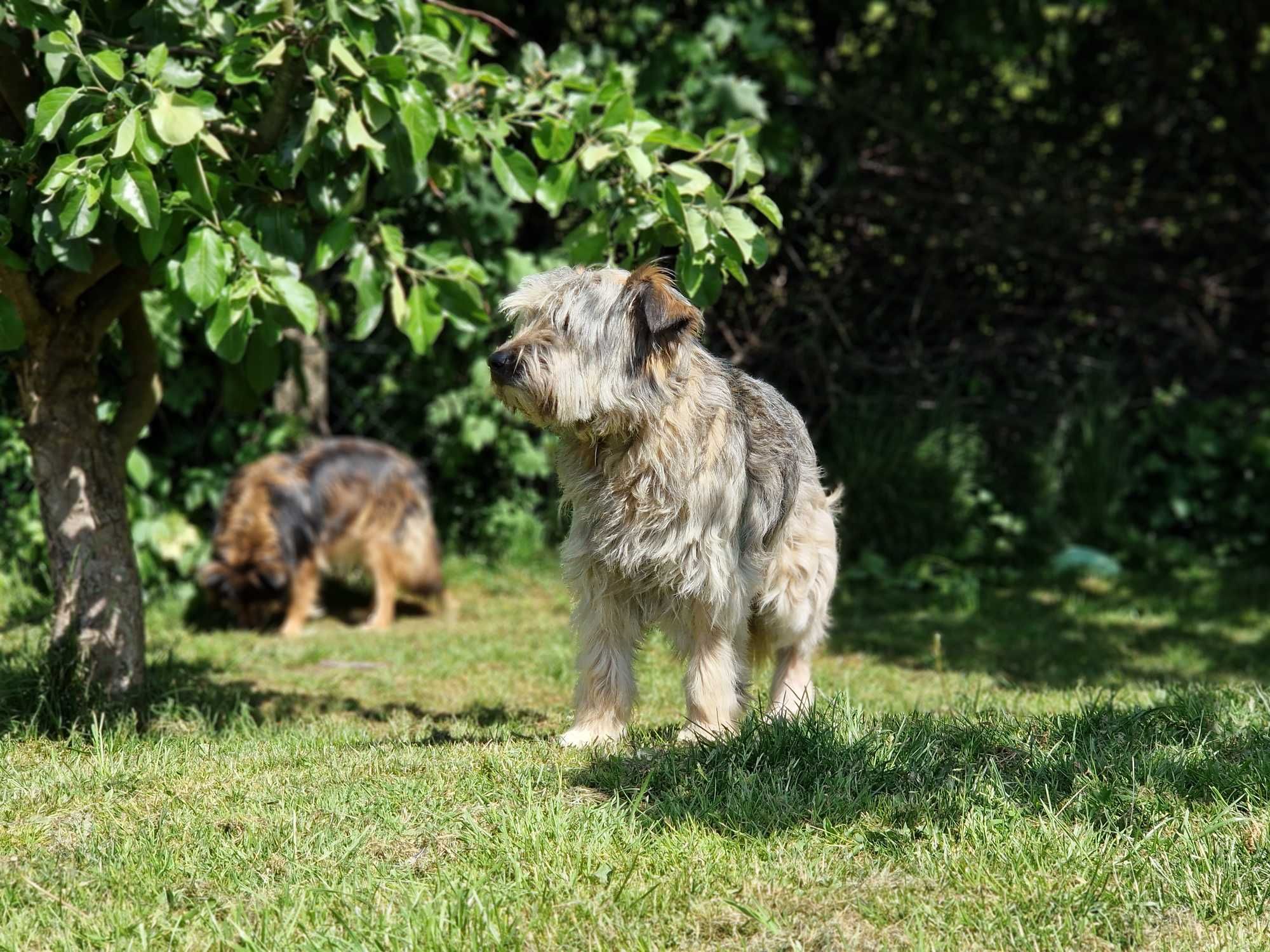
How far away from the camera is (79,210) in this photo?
3.90m

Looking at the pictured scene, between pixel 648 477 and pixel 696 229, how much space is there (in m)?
0.89

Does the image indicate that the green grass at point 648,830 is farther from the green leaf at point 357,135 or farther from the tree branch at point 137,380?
the green leaf at point 357,135

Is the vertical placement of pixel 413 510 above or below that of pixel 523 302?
below

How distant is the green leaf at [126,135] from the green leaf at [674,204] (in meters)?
1.73

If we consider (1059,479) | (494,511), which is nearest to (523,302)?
(494,511)

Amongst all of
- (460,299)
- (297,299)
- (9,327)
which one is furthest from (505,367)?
(9,327)

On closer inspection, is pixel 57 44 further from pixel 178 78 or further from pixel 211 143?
pixel 211 143

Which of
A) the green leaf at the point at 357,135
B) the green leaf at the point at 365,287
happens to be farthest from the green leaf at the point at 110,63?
the green leaf at the point at 365,287

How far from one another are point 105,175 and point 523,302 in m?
1.29

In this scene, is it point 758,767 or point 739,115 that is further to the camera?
point 739,115

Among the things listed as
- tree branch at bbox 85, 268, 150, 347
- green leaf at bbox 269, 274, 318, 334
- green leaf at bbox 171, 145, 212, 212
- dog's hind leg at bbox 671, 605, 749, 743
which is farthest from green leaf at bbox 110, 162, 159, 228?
dog's hind leg at bbox 671, 605, 749, 743

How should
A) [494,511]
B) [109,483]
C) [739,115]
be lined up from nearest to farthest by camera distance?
[109,483] < [739,115] < [494,511]

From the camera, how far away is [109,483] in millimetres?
5117

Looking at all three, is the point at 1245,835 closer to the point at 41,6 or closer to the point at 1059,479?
the point at 41,6
